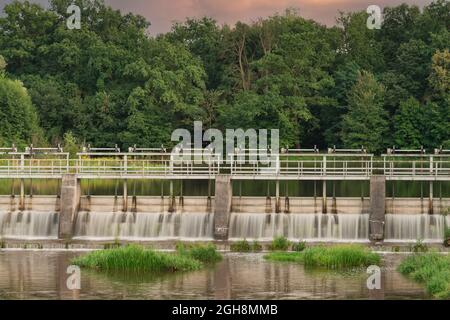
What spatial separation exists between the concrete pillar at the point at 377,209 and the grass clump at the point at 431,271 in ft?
37.7

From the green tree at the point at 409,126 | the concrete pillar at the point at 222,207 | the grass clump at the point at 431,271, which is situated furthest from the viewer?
the green tree at the point at 409,126

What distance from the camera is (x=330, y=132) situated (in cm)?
12612

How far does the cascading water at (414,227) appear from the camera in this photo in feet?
234

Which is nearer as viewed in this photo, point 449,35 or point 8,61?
point 449,35

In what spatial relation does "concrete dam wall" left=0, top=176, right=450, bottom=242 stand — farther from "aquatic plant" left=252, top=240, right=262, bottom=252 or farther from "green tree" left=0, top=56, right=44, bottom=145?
"green tree" left=0, top=56, right=44, bottom=145

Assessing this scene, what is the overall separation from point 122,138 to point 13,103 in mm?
11075

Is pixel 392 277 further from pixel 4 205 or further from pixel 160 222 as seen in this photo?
pixel 4 205

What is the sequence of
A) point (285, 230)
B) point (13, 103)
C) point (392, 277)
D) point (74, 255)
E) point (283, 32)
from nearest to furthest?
point (392, 277)
point (74, 255)
point (285, 230)
point (13, 103)
point (283, 32)

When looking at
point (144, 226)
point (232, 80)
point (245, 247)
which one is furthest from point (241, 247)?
point (232, 80)

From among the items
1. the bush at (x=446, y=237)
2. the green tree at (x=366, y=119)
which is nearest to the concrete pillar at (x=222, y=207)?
the bush at (x=446, y=237)

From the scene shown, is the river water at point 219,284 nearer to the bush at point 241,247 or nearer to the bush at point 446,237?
the bush at point 241,247
